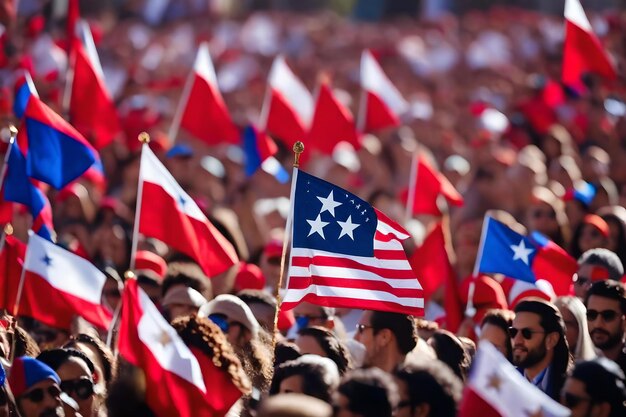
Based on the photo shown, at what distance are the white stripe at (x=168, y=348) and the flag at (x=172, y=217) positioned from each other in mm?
1977

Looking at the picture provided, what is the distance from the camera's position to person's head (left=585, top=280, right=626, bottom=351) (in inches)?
309

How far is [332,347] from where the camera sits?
7590 millimetres

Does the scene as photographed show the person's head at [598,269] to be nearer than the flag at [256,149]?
Yes

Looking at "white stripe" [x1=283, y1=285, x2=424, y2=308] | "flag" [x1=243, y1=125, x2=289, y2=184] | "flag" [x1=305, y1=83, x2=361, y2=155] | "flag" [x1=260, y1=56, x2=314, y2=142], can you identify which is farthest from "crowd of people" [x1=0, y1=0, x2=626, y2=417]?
Answer: "flag" [x1=305, y1=83, x2=361, y2=155]

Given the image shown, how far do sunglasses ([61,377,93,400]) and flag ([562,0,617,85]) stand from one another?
627cm

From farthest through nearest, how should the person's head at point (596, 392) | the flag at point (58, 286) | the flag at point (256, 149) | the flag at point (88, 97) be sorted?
the flag at point (256, 149)
the flag at point (88, 97)
the flag at point (58, 286)
the person's head at point (596, 392)

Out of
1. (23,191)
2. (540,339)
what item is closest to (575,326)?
(540,339)

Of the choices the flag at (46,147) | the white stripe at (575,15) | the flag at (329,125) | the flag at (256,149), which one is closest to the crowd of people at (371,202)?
the flag at (256,149)

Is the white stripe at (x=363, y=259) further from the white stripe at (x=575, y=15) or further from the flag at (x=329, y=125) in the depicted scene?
the flag at (x=329, y=125)

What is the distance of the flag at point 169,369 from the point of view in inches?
258

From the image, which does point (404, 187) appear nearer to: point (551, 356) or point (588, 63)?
point (588, 63)

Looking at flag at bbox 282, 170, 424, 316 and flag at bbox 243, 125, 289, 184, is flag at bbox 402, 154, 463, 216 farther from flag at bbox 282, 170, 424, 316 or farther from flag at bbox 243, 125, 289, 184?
flag at bbox 282, 170, 424, 316

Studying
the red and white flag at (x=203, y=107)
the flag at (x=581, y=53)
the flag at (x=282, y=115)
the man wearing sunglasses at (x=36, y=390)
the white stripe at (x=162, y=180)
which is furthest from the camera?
the flag at (x=282, y=115)

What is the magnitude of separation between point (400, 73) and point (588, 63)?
10.5 metres
